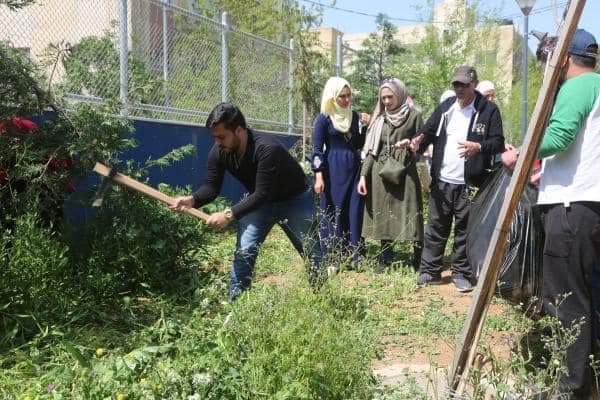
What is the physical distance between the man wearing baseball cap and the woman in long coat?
249cm

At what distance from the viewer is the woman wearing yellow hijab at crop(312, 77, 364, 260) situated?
5.43 meters

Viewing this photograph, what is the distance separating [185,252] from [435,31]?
39.9 ft

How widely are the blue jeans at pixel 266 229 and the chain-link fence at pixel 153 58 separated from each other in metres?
1.41

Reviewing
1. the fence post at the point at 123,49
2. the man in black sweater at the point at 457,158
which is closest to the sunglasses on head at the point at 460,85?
the man in black sweater at the point at 457,158

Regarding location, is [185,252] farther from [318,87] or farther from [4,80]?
[318,87]

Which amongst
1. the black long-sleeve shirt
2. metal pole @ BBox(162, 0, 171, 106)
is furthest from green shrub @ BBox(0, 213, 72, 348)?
metal pole @ BBox(162, 0, 171, 106)

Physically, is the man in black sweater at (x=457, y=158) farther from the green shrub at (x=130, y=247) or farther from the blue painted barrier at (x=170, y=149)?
the blue painted barrier at (x=170, y=149)

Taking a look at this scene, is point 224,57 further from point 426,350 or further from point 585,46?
point 585,46

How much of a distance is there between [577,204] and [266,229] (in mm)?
1884

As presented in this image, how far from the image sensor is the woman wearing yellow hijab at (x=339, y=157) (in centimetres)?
543

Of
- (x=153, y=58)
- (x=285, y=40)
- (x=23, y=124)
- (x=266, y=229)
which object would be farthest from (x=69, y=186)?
(x=285, y=40)

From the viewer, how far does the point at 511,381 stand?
9.33 ft

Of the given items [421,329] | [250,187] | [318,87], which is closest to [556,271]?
[421,329]

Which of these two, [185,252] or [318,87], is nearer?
[185,252]
